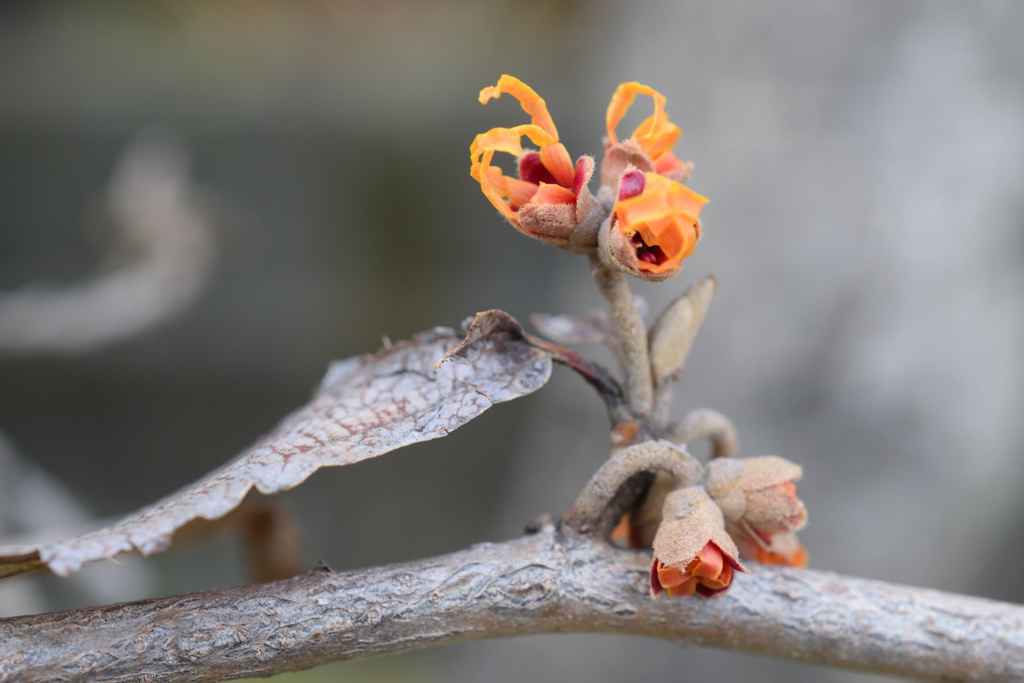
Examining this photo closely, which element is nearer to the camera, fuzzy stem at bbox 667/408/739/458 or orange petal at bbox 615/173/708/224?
orange petal at bbox 615/173/708/224

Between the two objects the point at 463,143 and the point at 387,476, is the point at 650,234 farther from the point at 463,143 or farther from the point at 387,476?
the point at 387,476

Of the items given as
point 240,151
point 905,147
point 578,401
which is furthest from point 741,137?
point 240,151

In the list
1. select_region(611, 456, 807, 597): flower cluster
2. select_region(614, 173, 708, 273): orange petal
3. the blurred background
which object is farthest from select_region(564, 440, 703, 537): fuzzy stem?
the blurred background

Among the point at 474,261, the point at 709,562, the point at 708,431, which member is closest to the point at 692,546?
the point at 709,562

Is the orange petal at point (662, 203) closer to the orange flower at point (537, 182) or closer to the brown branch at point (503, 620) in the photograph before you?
the orange flower at point (537, 182)

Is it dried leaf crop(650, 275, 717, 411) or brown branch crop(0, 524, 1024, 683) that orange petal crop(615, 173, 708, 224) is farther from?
brown branch crop(0, 524, 1024, 683)

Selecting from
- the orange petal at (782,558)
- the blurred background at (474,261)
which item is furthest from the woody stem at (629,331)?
the blurred background at (474,261)

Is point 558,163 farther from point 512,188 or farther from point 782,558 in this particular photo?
point 782,558
